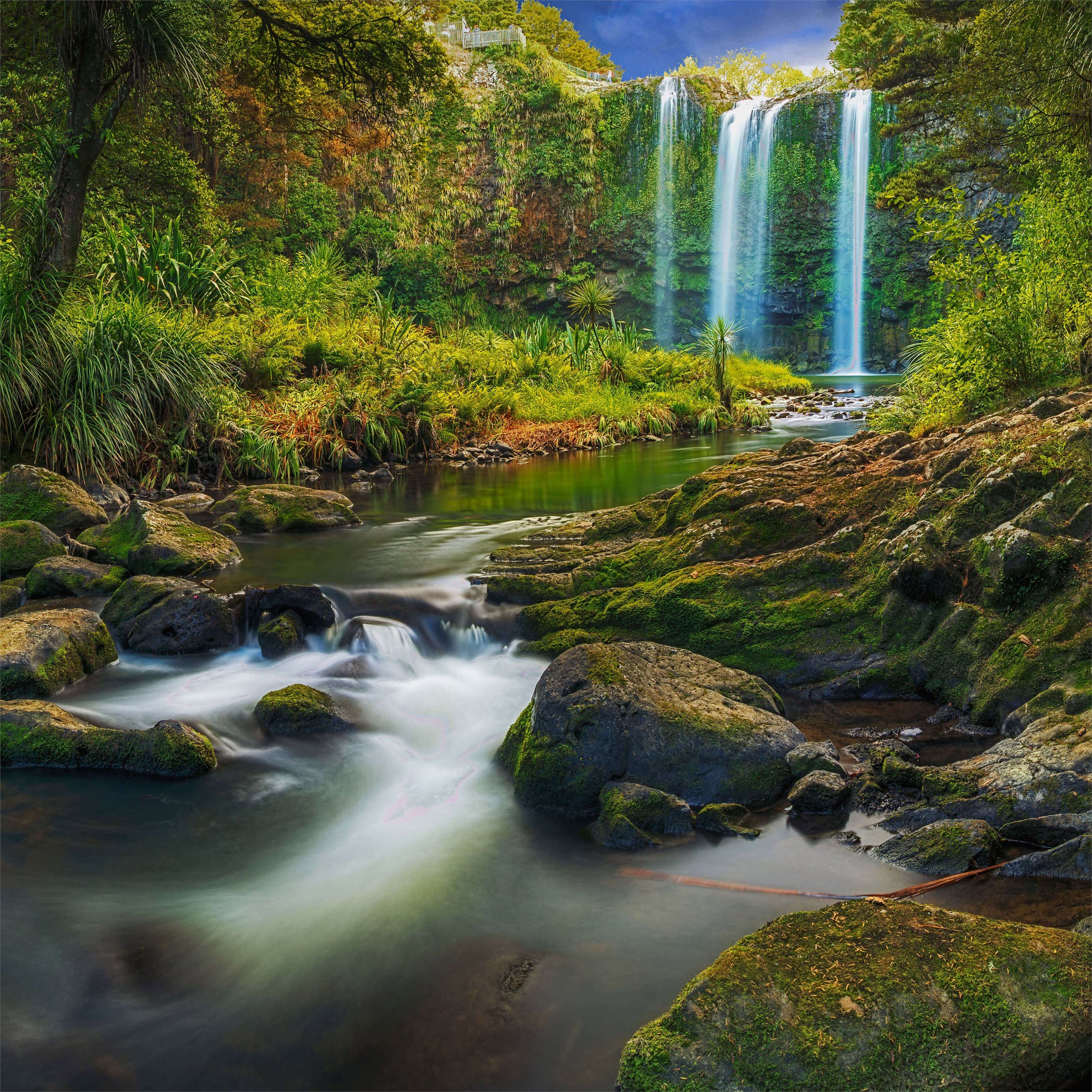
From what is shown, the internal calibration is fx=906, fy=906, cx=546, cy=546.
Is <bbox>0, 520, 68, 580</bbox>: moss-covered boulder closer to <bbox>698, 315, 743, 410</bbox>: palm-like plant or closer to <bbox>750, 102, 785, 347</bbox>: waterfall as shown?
<bbox>698, 315, 743, 410</bbox>: palm-like plant

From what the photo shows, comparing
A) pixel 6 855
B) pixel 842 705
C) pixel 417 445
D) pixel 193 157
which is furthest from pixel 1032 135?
pixel 193 157

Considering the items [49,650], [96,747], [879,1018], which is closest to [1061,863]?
[879,1018]

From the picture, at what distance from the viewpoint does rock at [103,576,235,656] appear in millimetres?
6289

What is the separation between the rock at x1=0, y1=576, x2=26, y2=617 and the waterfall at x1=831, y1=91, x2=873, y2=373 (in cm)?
3481

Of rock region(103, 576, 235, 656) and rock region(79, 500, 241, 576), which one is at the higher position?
rock region(79, 500, 241, 576)

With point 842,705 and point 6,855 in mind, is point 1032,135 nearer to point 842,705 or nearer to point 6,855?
point 842,705

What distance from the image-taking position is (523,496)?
12.4 metres

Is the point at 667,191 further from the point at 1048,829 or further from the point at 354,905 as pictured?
the point at 354,905

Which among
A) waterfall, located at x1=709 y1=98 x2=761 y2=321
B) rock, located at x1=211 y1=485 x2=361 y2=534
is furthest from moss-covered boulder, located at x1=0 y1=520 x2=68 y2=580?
waterfall, located at x1=709 y1=98 x2=761 y2=321

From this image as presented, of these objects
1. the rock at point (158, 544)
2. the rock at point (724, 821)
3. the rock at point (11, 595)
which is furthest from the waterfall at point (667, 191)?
the rock at point (724, 821)

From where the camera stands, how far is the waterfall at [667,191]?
1549 inches

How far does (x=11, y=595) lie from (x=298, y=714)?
3.27 m

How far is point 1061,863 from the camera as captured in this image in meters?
3.25

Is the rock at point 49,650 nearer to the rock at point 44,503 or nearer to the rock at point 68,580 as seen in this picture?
the rock at point 68,580
